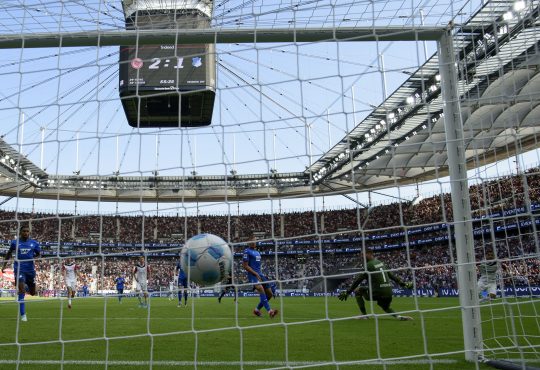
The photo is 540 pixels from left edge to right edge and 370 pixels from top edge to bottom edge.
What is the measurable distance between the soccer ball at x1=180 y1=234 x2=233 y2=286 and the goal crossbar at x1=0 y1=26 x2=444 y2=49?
2034mm

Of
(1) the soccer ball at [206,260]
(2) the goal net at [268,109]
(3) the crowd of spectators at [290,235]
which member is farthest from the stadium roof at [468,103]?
(3) the crowd of spectators at [290,235]

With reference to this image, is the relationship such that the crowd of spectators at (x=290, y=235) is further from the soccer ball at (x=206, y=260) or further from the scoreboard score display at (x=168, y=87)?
the scoreboard score display at (x=168, y=87)

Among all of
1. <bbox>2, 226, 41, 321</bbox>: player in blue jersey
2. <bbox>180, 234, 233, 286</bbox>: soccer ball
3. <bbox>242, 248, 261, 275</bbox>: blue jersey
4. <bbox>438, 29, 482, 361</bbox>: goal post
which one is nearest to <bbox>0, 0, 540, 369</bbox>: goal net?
<bbox>438, 29, 482, 361</bbox>: goal post

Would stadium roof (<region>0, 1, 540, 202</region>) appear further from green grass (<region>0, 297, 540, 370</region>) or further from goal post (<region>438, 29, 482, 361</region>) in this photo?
green grass (<region>0, 297, 540, 370</region>)

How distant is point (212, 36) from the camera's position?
4859 mm

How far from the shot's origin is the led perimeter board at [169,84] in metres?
4.95

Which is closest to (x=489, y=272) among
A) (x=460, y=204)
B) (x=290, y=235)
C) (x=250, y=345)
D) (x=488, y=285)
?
(x=488, y=285)

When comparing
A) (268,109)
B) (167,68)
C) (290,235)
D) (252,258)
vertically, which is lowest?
(252,258)

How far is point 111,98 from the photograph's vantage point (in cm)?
473

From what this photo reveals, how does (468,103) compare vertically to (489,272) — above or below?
above

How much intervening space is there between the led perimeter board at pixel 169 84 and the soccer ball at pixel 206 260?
4.13 ft

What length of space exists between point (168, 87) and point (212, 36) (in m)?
0.69

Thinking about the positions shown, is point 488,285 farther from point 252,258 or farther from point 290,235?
point 290,235

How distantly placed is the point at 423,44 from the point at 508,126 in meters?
1.68
